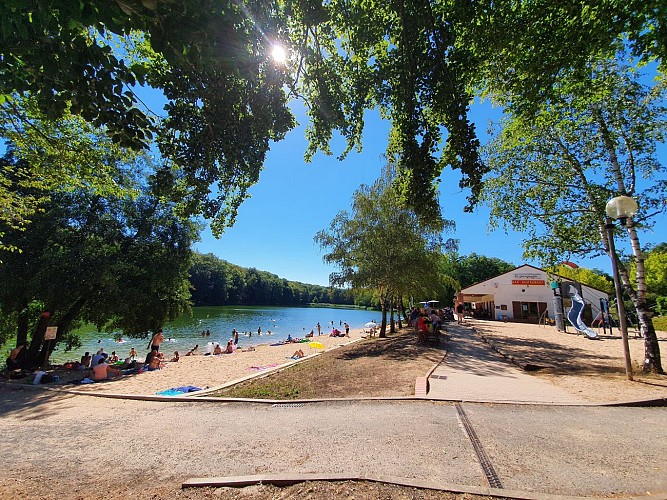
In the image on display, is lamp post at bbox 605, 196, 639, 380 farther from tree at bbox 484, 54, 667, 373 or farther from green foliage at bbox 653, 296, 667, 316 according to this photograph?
green foliage at bbox 653, 296, 667, 316

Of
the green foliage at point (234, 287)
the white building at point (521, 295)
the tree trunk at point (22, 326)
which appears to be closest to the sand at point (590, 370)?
the tree trunk at point (22, 326)

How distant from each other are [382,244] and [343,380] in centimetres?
1093

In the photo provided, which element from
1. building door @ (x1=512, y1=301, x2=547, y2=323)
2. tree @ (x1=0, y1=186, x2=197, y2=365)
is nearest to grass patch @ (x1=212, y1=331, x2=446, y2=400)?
tree @ (x1=0, y1=186, x2=197, y2=365)

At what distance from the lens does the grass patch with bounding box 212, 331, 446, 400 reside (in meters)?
7.05

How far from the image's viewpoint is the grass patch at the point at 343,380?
23.1 ft

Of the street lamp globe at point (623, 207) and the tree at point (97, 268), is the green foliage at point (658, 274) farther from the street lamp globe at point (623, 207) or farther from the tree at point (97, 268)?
the tree at point (97, 268)

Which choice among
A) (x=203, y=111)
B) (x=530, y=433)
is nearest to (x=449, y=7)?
(x=203, y=111)

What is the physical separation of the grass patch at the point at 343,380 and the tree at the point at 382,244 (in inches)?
265

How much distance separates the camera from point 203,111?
4.47 m

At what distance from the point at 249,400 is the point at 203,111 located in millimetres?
5626

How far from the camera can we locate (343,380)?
8.42 metres

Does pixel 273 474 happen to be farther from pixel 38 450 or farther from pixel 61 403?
pixel 61 403

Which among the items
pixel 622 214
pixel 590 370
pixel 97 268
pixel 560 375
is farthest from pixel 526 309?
pixel 97 268

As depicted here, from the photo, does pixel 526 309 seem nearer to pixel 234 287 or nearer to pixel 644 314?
pixel 644 314
